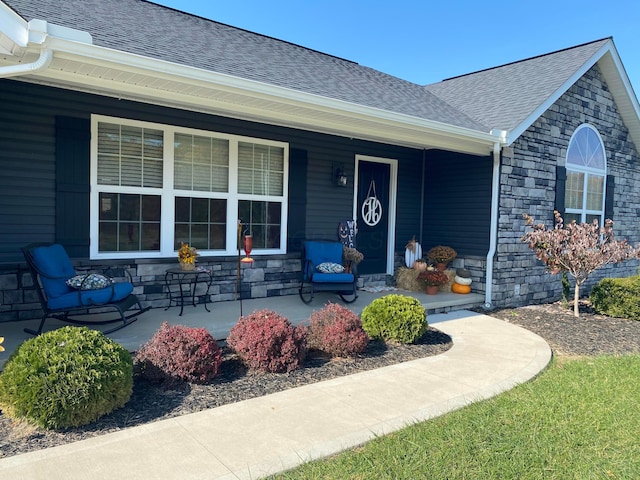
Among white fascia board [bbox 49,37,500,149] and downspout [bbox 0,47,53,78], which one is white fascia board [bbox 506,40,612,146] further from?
downspout [bbox 0,47,53,78]

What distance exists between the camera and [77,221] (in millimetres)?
4910

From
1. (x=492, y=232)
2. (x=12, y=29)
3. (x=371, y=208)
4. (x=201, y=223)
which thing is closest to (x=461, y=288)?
(x=492, y=232)

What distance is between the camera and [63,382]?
2.69m

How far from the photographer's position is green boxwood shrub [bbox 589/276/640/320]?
6.55 m

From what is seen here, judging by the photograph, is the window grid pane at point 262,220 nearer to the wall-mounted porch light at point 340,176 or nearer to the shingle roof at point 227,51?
the wall-mounted porch light at point 340,176

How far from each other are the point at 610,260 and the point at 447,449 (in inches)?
202

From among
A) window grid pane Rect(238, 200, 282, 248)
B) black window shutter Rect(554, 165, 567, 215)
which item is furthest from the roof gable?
window grid pane Rect(238, 200, 282, 248)

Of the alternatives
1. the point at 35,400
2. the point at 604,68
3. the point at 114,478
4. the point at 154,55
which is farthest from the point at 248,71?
the point at 604,68

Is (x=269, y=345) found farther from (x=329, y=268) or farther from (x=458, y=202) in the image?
(x=458, y=202)

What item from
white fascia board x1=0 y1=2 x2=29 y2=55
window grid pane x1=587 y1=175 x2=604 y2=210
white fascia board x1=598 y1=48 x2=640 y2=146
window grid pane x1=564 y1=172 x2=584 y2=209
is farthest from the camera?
window grid pane x1=587 y1=175 x2=604 y2=210

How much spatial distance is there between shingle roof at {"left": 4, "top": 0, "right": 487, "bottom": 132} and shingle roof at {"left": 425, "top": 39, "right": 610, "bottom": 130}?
1.31 ft

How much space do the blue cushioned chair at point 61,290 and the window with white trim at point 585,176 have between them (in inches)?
297

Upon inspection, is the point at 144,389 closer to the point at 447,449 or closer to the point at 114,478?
the point at 114,478

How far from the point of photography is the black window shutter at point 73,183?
4.77 metres
